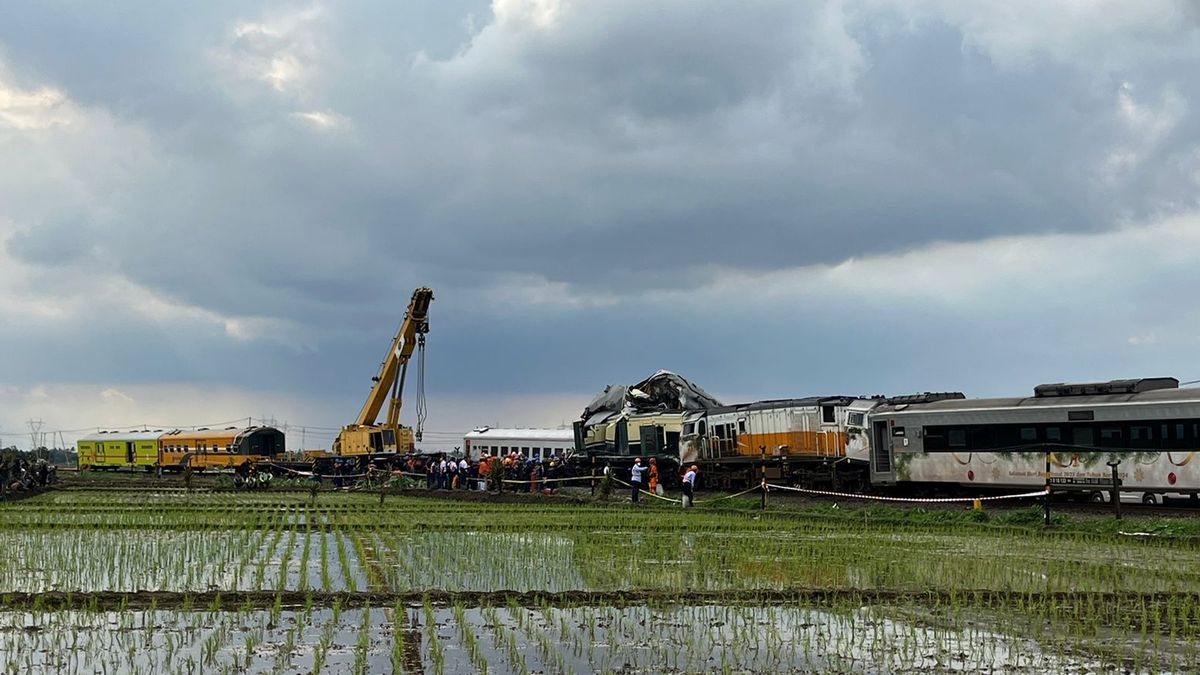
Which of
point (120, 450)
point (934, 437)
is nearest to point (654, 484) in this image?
point (934, 437)

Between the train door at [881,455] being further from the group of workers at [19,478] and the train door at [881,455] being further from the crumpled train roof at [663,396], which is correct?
the group of workers at [19,478]

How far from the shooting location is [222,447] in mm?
69812

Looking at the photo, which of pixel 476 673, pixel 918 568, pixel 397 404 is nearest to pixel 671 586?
pixel 918 568

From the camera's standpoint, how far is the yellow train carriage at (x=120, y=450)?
3056 inches

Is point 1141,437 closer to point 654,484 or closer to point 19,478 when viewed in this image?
point 654,484

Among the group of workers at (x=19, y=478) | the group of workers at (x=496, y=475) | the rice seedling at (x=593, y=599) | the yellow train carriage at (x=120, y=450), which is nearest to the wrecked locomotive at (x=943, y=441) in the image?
the group of workers at (x=496, y=475)

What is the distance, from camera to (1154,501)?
3031 cm

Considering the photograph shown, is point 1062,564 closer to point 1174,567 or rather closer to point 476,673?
point 1174,567

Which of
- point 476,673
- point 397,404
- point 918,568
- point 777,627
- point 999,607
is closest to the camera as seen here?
point 476,673

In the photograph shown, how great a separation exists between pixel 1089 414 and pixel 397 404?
39320 millimetres

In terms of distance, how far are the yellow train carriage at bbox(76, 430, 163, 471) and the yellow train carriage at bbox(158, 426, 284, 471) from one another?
2.46 m

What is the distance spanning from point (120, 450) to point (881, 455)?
5945 centimetres

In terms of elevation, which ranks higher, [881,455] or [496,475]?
[881,455]

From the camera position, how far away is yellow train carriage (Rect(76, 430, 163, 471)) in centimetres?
7762
